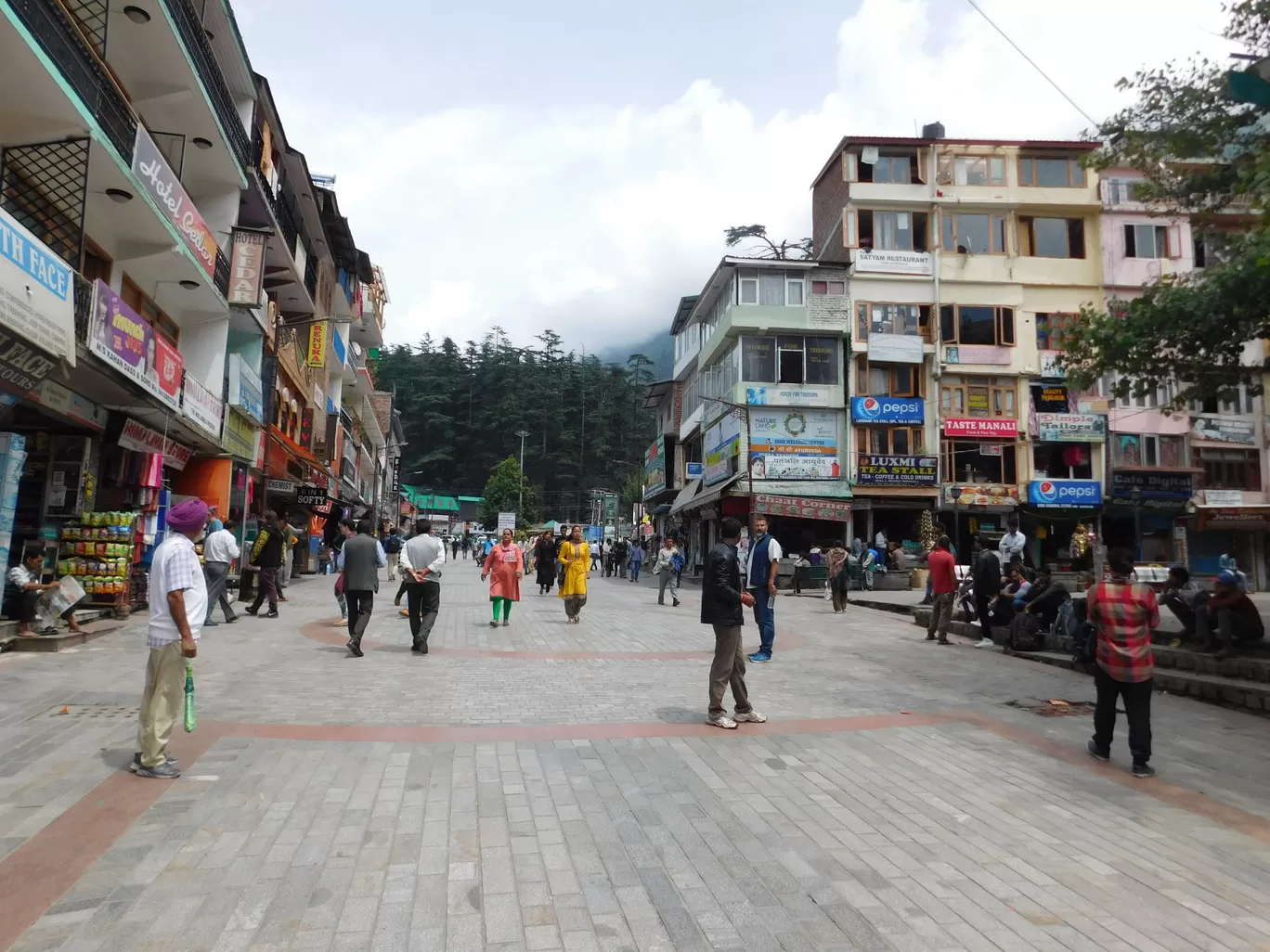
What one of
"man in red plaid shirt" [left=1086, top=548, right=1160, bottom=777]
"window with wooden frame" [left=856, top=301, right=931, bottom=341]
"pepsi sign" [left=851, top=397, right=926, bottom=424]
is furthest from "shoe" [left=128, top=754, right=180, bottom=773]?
"window with wooden frame" [left=856, top=301, right=931, bottom=341]

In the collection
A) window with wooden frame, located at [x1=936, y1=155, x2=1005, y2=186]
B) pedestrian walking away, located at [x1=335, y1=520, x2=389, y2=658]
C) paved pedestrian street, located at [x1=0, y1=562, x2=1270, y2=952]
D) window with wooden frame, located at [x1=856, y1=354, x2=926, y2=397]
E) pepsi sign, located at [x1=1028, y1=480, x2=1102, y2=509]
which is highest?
window with wooden frame, located at [x1=936, y1=155, x2=1005, y2=186]

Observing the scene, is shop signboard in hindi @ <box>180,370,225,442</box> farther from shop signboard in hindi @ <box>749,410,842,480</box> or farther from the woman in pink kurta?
shop signboard in hindi @ <box>749,410,842,480</box>

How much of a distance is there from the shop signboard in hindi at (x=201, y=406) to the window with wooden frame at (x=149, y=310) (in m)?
1.06

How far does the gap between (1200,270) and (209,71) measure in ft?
53.7

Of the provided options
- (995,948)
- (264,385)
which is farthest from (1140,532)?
(995,948)

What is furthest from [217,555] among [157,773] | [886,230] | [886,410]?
[886,230]

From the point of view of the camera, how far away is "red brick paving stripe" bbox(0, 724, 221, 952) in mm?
3256

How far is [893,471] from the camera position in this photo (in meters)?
30.6

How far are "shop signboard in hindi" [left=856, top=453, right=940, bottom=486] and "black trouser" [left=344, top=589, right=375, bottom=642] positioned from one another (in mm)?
23796

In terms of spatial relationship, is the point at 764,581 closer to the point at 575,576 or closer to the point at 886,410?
the point at 575,576

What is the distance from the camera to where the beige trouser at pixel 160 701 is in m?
4.92

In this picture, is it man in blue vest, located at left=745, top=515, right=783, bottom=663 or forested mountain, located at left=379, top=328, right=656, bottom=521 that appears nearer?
man in blue vest, located at left=745, top=515, right=783, bottom=663

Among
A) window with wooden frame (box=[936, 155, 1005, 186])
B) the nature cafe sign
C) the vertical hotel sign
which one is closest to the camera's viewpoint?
the nature cafe sign

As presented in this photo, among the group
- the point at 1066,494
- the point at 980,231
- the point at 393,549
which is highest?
the point at 980,231
